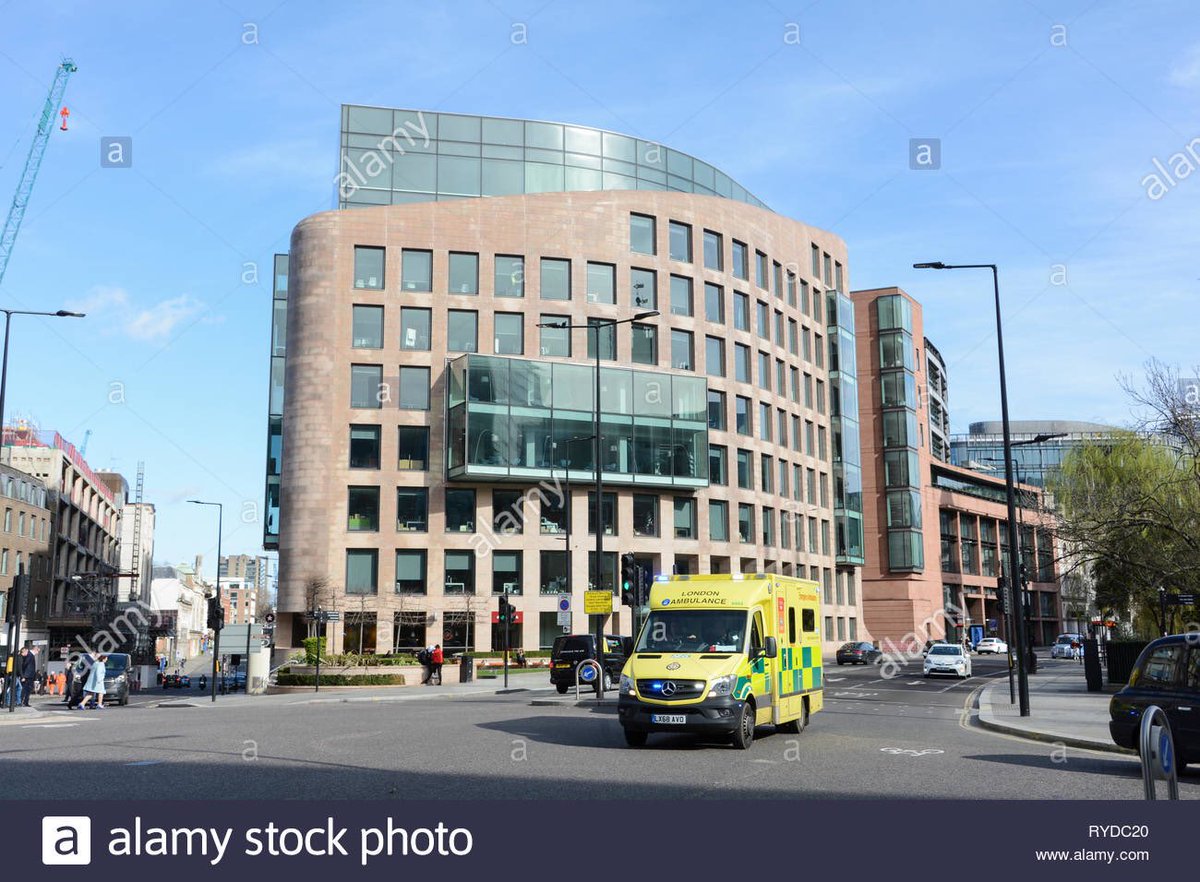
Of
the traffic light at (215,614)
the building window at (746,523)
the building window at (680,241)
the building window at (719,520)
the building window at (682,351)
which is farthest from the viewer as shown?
the building window at (746,523)

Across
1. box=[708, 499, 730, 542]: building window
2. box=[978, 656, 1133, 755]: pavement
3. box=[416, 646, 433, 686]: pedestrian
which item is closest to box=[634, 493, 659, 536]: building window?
box=[708, 499, 730, 542]: building window

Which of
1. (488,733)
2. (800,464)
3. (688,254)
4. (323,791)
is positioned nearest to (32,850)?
(323,791)

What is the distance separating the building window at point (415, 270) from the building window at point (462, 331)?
2.11 m

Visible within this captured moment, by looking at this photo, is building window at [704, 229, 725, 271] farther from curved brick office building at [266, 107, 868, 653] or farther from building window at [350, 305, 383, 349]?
building window at [350, 305, 383, 349]

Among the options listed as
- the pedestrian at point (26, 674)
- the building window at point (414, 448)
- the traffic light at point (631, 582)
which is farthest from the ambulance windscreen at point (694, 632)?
the building window at point (414, 448)

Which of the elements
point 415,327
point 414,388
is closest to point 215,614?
point 414,388

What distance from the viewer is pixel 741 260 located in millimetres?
67938

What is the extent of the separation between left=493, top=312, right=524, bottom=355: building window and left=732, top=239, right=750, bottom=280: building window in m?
15.9

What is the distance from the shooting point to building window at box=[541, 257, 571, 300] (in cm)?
5984

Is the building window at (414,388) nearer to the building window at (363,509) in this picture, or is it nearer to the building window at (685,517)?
the building window at (363,509)

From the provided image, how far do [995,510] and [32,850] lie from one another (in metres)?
107

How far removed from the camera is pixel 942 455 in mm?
108938

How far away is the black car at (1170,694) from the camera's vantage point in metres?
12.6

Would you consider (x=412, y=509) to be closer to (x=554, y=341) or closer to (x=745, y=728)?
(x=554, y=341)
